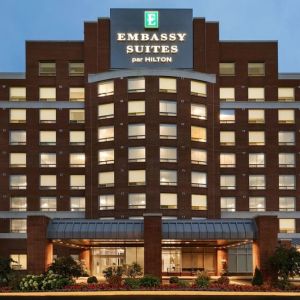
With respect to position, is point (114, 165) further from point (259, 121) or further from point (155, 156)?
point (259, 121)

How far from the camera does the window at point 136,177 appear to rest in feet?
288

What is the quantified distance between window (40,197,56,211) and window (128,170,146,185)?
11.8 metres

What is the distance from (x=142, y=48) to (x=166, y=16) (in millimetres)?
5706

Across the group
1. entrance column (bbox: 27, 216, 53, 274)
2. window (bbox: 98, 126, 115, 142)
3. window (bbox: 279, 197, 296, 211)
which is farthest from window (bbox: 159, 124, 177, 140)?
entrance column (bbox: 27, 216, 53, 274)

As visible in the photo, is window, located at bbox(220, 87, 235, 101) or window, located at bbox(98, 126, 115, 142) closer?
window, located at bbox(98, 126, 115, 142)

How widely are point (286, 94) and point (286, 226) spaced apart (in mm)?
18596

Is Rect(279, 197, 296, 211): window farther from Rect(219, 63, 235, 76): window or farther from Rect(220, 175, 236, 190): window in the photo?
Rect(219, 63, 235, 76): window

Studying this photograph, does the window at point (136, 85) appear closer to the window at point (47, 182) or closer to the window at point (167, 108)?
the window at point (167, 108)

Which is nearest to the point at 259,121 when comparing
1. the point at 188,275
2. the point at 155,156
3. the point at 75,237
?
the point at 155,156

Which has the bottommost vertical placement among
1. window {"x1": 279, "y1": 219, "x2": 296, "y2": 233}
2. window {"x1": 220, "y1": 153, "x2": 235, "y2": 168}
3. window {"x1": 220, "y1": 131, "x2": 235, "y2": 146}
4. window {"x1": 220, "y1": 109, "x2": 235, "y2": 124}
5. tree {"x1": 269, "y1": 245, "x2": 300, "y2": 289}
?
tree {"x1": 269, "y1": 245, "x2": 300, "y2": 289}

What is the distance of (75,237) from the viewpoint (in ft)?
212

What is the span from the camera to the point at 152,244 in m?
63.8

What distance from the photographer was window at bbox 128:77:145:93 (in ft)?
291

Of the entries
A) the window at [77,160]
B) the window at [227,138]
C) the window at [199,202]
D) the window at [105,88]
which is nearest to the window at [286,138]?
the window at [227,138]
